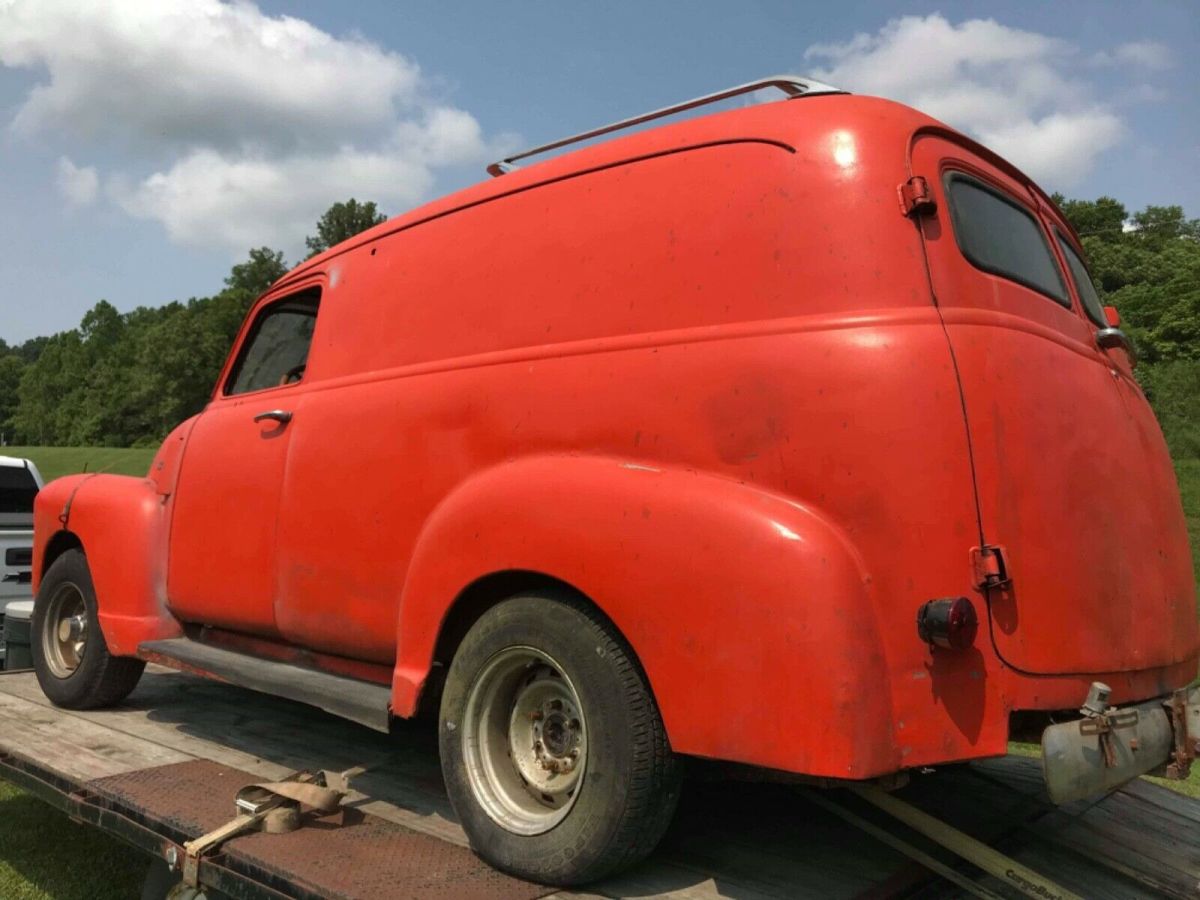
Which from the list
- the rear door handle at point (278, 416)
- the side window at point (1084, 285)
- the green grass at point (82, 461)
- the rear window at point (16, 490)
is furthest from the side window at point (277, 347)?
the green grass at point (82, 461)

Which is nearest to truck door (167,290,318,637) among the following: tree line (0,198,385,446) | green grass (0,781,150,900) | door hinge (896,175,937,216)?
green grass (0,781,150,900)

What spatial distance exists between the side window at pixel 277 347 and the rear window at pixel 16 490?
15.4ft

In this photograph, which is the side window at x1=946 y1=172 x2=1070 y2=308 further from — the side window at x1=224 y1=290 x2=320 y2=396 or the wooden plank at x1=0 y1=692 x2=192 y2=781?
the wooden plank at x1=0 y1=692 x2=192 y2=781

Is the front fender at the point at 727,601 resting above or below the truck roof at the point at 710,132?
below

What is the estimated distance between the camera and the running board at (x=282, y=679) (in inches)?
127

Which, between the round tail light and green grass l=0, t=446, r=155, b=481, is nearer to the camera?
the round tail light

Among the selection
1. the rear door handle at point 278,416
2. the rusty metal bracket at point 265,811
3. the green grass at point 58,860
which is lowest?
the green grass at point 58,860

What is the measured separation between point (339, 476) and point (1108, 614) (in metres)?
2.53

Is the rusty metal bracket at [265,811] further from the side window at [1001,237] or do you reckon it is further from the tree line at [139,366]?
the tree line at [139,366]

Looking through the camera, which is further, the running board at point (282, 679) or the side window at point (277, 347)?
the side window at point (277, 347)

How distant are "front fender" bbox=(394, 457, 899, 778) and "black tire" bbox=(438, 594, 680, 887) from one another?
0.30 ft

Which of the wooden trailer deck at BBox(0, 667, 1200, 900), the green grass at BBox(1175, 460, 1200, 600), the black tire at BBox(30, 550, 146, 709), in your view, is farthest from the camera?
the green grass at BBox(1175, 460, 1200, 600)

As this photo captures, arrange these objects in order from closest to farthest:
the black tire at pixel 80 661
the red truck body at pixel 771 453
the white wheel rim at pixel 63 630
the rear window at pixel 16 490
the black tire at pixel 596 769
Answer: the red truck body at pixel 771 453, the black tire at pixel 596 769, the black tire at pixel 80 661, the white wheel rim at pixel 63 630, the rear window at pixel 16 490

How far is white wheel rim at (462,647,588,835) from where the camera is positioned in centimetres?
271
